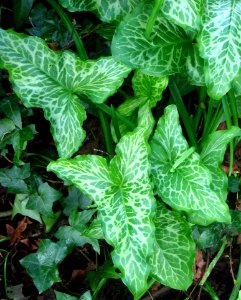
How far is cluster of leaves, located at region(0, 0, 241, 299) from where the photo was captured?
1049 mm

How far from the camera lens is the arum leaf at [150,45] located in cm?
112

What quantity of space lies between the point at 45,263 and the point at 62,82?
46 centimetres

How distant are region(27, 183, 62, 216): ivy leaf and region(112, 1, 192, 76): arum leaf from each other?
402 mm

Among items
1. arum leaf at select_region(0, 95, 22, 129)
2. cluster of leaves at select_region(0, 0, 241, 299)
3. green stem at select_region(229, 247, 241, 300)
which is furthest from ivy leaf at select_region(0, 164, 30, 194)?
green stem at select_region(229, 247, 241, 300)

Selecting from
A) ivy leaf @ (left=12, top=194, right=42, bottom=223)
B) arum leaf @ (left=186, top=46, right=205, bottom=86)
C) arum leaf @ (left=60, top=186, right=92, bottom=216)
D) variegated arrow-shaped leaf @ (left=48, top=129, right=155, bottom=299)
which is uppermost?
arum leaf @ (left=186, top=46, right=205, bottom=86)

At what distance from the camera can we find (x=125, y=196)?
1071 millimetres

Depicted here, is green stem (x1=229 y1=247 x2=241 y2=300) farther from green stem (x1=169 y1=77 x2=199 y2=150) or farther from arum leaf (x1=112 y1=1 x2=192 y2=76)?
arum leaf (x1=112 y1=1 x2=192 y2=76)

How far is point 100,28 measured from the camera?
133cm

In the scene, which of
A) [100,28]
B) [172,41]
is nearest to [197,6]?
[172,41]

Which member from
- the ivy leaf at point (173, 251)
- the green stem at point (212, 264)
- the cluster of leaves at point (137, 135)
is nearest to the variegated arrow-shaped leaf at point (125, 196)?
the cluster of leaves at point (137, 135)

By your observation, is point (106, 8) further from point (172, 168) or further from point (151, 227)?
point (151, 227)

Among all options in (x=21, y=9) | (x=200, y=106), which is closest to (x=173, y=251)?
(x=200, y=106)

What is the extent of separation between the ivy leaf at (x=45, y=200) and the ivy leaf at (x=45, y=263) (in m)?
0.08

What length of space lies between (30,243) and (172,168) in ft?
1.75
